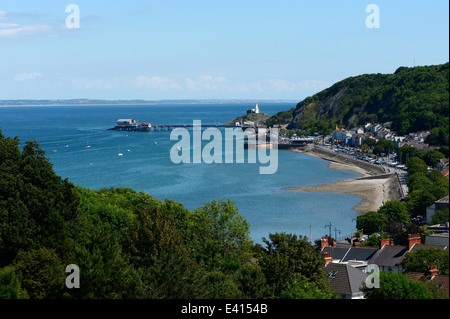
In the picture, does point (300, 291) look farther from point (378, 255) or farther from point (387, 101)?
point (387, 101)

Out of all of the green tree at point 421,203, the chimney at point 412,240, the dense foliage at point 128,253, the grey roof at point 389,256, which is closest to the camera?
the dense foliage at point 128,253

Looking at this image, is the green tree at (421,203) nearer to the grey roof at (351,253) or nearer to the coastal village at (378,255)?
the coastal village at (378,255)

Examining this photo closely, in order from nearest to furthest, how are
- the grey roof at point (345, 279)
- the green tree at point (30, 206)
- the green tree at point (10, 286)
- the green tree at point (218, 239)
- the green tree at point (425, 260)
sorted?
the green tree at point (10, 286), the green tree at point (30, 206), the grey roof at point (345, 279), the green tree at point (425, 260), the green tree at point (218, 239)

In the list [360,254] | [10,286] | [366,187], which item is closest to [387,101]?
[366,187]

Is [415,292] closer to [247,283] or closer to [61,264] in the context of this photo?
[247,283]

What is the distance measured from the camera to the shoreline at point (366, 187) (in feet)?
139

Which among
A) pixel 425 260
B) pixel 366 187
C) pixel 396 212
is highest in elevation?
pixel 425 260

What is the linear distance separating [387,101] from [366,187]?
164 feet

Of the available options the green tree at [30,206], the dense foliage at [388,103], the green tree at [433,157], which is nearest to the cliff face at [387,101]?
the dense foliage at [388,103]

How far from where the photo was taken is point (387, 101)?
9644 centimetres

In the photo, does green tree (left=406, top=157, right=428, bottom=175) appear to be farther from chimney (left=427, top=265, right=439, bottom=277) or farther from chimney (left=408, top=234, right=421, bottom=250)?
chimney (left=427, top=265, right=439, bottom=277)

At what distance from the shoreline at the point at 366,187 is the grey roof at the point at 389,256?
18347 mm

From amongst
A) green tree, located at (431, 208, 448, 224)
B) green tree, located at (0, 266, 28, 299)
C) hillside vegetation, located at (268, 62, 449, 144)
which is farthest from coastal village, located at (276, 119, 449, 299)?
hillside vegetation, located at (268, 62, 449, 144)
